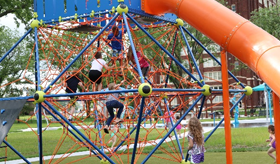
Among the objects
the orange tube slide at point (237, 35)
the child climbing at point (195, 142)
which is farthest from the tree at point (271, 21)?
the orange tube slide at point (237, 35)

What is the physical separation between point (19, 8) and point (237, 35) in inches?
592

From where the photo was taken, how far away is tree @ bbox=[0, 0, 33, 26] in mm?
18984

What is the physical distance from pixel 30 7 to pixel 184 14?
1406cm

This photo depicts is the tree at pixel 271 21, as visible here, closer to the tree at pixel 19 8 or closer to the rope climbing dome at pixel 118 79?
the tree at pixel 19 8

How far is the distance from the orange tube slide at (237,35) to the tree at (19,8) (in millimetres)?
12723

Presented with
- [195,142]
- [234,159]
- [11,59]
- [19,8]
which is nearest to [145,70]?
[195,142]

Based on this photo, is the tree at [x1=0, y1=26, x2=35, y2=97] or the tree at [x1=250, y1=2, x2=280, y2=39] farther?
the tree at [x1=0, y1=26, x2=35, y2=97]

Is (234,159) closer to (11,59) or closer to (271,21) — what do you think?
(271,21)

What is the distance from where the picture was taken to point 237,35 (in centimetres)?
661

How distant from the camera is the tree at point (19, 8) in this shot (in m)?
19.0

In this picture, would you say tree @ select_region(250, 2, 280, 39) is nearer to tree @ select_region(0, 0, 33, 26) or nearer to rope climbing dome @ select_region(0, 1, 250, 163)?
tree @ select_region(0, 0, 33, 26)

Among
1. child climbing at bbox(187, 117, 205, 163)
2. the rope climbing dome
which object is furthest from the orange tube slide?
child climbing at bbox(187, 117, 205, 163)

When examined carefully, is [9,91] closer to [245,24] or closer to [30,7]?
[30,7]

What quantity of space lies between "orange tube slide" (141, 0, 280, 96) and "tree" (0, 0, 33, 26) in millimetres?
12723
